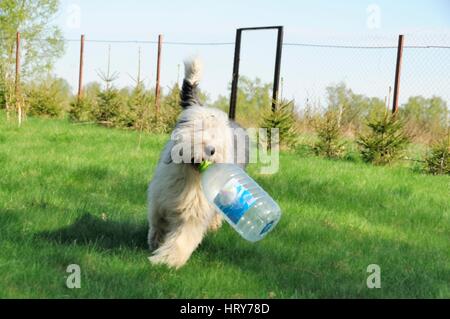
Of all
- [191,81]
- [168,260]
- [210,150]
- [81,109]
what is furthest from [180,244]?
[81,109]

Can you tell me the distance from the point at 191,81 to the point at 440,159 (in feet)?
21.8

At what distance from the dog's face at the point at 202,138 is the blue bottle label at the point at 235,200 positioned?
9.7 inches

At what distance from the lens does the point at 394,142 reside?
1102cm

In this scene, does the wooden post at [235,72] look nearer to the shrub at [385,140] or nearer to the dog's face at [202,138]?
the shrub at [385,140]

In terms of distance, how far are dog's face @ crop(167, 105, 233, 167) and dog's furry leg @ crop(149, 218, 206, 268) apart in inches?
21.5

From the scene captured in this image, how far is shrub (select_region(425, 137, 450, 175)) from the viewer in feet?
34.6

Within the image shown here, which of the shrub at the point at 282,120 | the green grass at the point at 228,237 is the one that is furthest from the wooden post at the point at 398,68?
the green grass at the point at 228,237

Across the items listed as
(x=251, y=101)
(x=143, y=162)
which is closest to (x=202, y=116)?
(x=143, y=162)

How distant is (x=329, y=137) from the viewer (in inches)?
458

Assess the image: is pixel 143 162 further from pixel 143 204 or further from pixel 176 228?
pixel 176 228

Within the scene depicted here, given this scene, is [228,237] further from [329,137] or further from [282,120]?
[329,137]

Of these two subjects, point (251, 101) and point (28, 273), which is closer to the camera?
point (28, 273)
